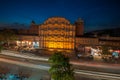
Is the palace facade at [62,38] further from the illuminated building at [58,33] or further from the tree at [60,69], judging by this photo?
the tree at [60,69]

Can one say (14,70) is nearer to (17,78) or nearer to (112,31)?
(17,78)

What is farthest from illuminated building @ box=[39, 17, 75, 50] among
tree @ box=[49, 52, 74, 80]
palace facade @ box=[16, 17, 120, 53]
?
tree @ box=[49, 52, 74, 80]

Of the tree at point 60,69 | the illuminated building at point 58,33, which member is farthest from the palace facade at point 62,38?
the tree at point 60,69

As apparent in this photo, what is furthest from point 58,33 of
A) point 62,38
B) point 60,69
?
point 60,69

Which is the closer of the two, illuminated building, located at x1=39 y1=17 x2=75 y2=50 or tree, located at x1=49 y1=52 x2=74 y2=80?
tree, located at x1=49 y1=52 x2=74 y2=80

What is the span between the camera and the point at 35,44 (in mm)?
69625

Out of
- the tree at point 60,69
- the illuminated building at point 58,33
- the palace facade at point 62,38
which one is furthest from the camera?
the illuminated building at point 58,33

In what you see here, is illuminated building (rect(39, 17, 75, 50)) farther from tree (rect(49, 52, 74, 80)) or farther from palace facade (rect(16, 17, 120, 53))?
tree (rect(49, 52, 74, 80))

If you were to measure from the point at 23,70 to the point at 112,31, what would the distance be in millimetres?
85171

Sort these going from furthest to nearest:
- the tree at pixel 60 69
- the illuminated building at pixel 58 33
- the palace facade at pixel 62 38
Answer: the illuminated building at pixel 58 33
the palace facade at pixel 62 38
the tree at pixel 60 69

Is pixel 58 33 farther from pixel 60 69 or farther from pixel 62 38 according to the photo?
pixel 60 69

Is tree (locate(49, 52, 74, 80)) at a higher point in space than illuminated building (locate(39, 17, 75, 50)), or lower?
lower

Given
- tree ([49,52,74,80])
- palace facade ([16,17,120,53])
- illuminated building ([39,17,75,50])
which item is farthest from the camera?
illuminated building ([39,17,75,50])

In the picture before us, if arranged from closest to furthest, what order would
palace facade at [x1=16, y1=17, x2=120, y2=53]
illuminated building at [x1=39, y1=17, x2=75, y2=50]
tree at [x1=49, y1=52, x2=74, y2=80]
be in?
tree at [x1=49, y1=52, x2=74, y2=80]
palace facade at [x1=16, y1=17, x2=120, y2=53]
illuminated building at [x1=39, y1=17, x2=75, y2=50]
